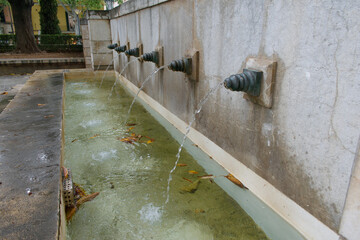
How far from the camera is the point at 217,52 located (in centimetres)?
313

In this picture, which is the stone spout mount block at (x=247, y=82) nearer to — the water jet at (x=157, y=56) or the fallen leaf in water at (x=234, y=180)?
the fallen leaf in water at (x=234, y=180)

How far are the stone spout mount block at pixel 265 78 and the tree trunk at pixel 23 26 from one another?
57.0 ft

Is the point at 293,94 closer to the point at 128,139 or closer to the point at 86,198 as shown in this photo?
the point at 86,198

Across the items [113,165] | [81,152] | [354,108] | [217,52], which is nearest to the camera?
[354,108]

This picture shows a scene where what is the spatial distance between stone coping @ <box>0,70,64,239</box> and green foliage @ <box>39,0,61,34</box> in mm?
19353

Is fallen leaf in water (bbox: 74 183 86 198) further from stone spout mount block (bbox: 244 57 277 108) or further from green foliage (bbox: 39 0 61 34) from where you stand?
green foliage (bbox: 39 0 61 34)

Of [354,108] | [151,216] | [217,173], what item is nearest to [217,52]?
[217,173]

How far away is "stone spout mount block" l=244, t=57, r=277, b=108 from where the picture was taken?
229 centimetres

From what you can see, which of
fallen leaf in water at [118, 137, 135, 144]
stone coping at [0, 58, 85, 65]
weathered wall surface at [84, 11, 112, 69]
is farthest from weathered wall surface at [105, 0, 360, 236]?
stone coping at [0, 58, 85, 65]

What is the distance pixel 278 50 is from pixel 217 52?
101cm

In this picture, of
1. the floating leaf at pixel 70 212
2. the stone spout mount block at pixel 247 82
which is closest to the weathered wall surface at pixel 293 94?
the stone spout mount block at pixel 247 82

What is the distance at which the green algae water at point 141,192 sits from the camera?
7.81 feet

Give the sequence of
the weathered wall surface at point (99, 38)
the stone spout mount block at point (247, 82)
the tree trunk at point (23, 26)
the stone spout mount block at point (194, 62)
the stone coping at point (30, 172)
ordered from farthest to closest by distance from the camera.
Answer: the tree trunk at point (23, 26) → the weathered wall surface at point (99, 38) → the stone spout mount block at point (194, 62) → the stone spout mount block at point (247, 82) → the stone coping at point (30, 172)

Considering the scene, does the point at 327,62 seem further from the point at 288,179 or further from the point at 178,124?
the point at 178,124
